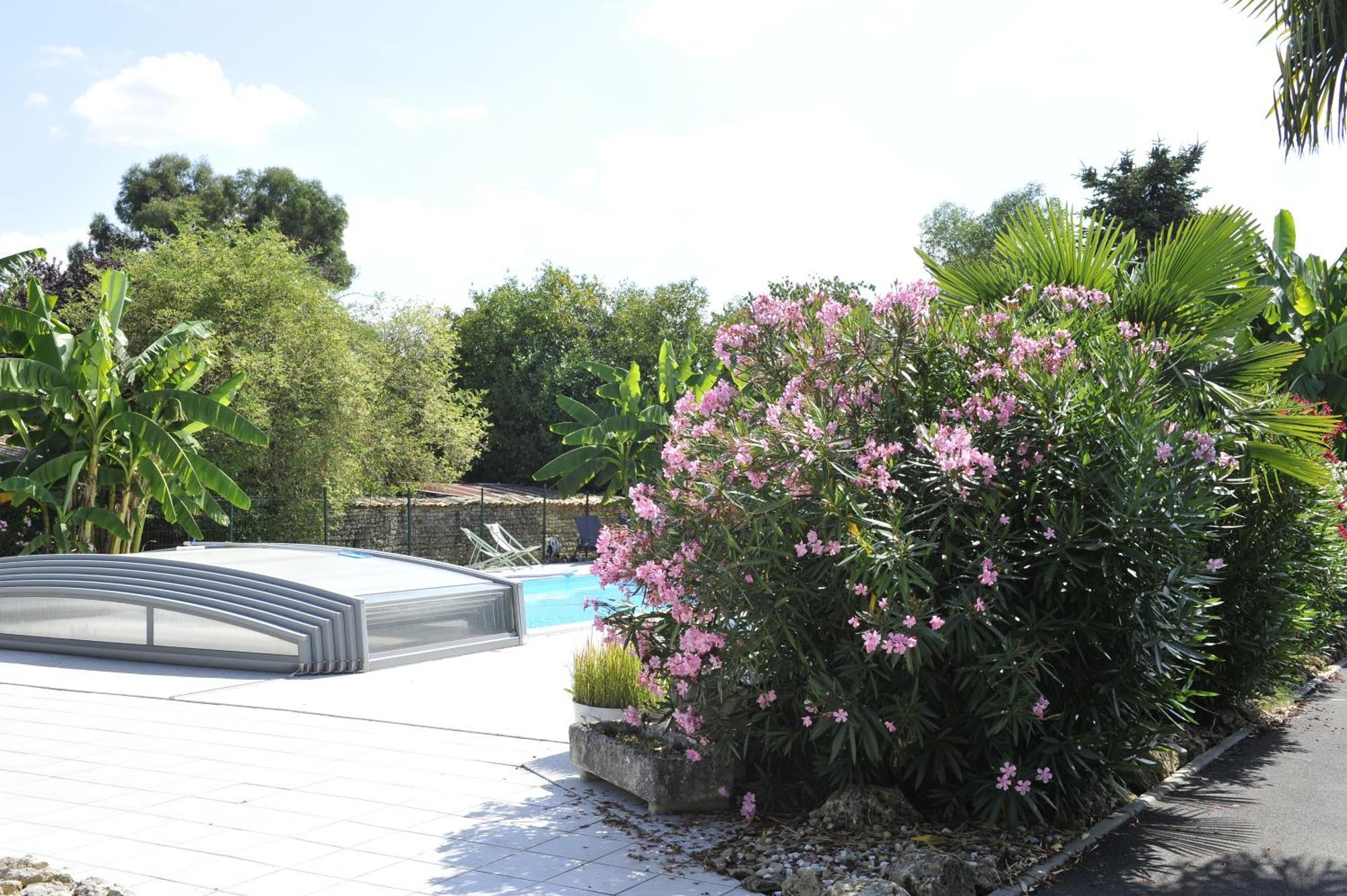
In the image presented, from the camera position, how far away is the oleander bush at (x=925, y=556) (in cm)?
571

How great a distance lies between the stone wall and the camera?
82.2 ft

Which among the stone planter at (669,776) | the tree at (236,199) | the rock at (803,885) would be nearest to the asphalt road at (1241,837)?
the rock at (803,885)

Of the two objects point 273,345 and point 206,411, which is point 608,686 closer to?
point 206,411

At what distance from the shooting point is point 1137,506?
5.79m

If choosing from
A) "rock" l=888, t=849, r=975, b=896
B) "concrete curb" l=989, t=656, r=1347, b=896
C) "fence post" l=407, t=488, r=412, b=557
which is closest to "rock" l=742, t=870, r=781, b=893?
"rock" l=888, t=849, r=975, b=896

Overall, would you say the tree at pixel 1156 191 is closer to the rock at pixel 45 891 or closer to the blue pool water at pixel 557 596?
the blue pool water at pixel 557 596

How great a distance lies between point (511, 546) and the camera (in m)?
26.5

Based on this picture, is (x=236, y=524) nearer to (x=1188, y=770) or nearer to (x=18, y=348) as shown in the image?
(x=18, y=348)

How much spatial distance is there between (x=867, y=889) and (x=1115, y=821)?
249 centimetres

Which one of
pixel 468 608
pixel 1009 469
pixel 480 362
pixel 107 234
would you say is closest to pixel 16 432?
pixel 468 608

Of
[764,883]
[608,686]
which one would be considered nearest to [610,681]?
[608,686]

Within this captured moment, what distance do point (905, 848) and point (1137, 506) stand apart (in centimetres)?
214

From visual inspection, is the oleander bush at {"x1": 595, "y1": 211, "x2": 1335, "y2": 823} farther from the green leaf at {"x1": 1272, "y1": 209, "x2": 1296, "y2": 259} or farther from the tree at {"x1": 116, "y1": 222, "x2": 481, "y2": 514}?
the tree at {"x1": 116, "y1": 222, "x2": 481, "y2": 514}

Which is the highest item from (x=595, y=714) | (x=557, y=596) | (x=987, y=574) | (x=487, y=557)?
(x=987, y=574)
